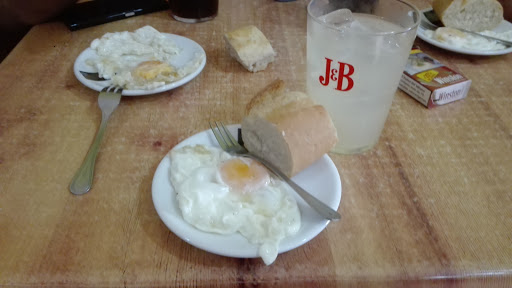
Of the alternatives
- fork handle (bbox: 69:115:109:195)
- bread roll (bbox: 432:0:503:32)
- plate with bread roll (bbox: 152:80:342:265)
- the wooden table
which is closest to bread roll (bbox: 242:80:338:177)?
plate with bread roll (bbox: 152:80:342:265)

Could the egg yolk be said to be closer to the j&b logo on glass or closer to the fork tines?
the j&b logo on glass

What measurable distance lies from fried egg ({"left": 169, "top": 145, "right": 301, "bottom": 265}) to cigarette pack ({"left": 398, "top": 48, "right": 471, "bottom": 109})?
0.49 meters

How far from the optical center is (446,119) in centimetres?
95

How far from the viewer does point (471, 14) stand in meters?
1.28

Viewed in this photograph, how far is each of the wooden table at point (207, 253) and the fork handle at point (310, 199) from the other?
0.06 meters

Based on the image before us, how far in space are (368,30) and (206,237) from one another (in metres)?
0.48

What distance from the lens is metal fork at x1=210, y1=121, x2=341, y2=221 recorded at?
0.64 m

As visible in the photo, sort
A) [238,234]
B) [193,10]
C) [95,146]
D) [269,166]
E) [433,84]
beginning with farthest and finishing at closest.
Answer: [193,10] < [433,84] < [95,146] < [269,166] < [238,234]

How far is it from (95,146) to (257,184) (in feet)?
1.21

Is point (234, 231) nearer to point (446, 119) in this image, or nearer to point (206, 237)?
point (206, 237)

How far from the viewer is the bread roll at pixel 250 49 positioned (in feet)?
3.67

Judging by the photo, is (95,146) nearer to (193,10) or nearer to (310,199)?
(310,199)

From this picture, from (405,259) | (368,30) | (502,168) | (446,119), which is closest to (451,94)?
(446,119)

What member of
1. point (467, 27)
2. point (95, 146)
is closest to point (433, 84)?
point (467, 27)
